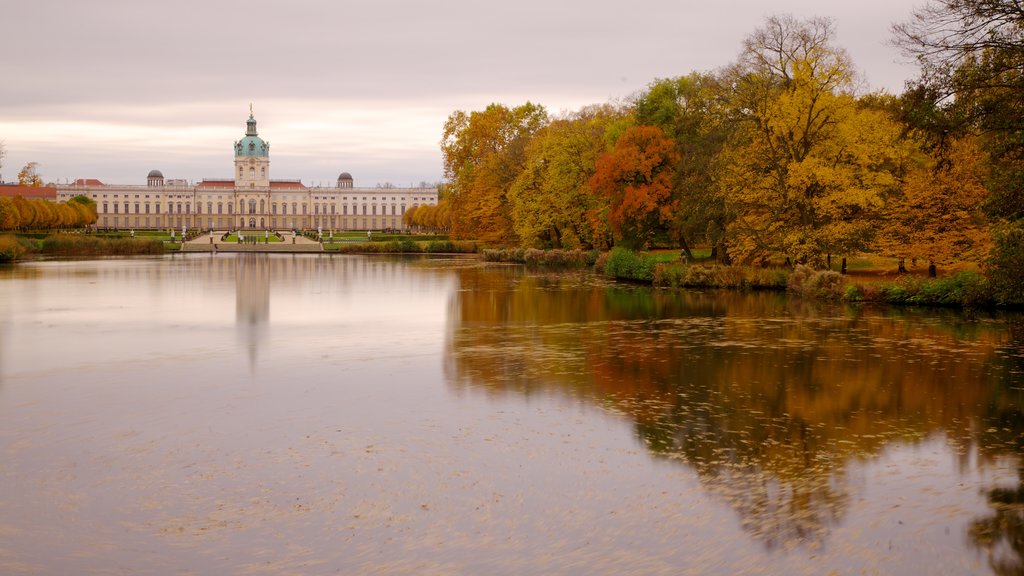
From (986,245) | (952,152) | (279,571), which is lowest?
(279,571)

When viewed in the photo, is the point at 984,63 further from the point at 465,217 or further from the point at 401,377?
the point at 465,217

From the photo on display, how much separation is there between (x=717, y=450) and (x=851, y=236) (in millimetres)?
22132

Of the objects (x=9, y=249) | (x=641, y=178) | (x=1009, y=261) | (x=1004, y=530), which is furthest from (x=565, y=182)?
(x=1004, y=530)

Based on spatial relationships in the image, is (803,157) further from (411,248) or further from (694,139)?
(411,248)

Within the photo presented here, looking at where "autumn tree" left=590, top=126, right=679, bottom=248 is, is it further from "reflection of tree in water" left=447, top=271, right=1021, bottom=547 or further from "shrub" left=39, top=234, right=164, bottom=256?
"shrub" left=39, top=234, right=164, bottom=256

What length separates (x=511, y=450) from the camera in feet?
34.7

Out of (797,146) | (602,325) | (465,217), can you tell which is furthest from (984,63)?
(465,217)

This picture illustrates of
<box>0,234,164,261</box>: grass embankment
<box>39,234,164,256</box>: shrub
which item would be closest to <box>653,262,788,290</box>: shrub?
<box>0,234,164,261</box>: grass embankment

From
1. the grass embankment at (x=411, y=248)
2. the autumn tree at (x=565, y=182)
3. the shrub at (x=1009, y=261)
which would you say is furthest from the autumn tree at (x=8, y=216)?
the shrub at (x=1009, y=261)

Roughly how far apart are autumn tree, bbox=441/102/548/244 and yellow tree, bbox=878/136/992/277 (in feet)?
101

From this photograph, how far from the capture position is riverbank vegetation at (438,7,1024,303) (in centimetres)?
1781

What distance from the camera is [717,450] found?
416 inches

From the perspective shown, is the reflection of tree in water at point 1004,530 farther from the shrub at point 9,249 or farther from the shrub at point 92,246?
the shrub at point 92,246

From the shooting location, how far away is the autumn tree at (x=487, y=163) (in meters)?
59.2
